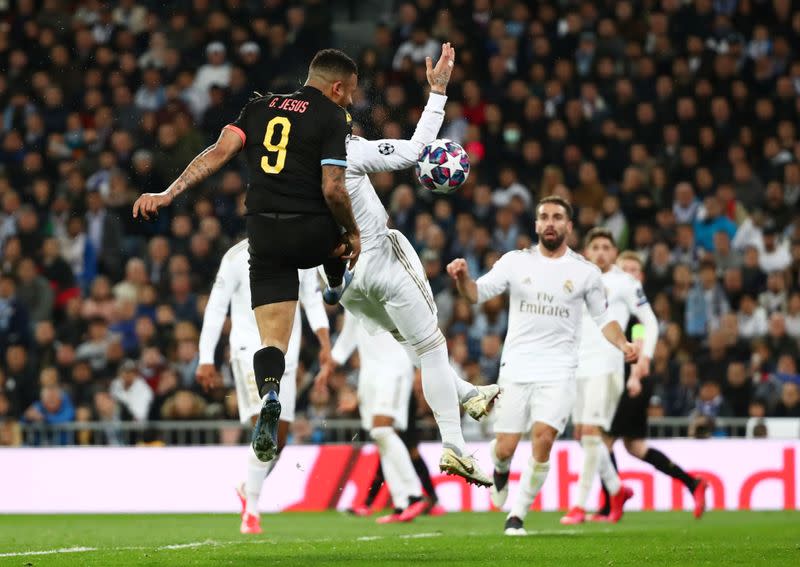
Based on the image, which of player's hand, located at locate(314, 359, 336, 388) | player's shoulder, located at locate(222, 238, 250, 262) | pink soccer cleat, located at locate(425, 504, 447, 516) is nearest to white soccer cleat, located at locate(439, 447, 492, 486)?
player's hand, located at locate(314, 359, 336, 388)

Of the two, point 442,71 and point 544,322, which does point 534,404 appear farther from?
point 442,71

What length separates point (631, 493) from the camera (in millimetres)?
13156

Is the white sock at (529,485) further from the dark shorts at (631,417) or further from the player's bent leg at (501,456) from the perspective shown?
the dark shorts at (631,417)

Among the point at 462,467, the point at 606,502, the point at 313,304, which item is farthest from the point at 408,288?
the point at 606,502

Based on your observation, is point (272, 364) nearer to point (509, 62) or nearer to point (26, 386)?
point (26, 386)

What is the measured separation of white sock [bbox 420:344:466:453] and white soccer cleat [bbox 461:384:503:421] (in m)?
0.08

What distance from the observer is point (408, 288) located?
8.84 m

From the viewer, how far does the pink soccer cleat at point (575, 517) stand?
12.5 metres

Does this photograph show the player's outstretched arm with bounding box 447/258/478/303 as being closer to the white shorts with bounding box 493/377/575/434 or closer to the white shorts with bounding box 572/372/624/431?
the white shorts with bounding box 493/377/575/434

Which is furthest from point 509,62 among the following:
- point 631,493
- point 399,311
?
point 399,311

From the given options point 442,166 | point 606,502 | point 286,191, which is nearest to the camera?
point 286,191

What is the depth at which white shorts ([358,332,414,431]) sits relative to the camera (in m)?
13.2

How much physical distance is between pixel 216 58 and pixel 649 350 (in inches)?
382

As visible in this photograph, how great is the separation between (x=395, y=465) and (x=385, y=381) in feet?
2.41
